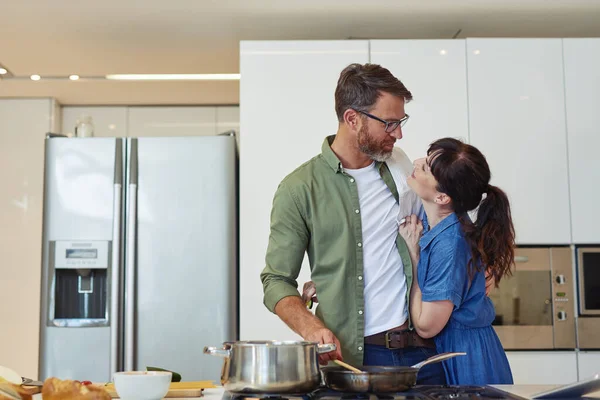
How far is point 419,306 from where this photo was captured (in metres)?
1.92

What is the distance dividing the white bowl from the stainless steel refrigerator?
213 centimetres

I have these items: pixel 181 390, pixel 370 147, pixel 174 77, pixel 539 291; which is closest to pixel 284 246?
pixel 370 147

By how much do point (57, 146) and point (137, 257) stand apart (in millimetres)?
668

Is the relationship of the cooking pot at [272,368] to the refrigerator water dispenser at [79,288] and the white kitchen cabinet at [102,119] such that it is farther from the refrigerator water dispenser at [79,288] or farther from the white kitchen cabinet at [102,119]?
the white kitchen cabinet at [102,119]

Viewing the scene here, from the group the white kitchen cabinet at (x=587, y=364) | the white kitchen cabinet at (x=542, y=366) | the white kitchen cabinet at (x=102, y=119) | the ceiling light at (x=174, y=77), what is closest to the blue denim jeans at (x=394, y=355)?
the white kitchen cabinet at (x=542, y=366)

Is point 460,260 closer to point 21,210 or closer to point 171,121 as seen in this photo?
point 171,121

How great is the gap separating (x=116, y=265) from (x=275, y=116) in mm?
1019

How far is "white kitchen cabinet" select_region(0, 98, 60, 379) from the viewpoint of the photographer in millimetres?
4547

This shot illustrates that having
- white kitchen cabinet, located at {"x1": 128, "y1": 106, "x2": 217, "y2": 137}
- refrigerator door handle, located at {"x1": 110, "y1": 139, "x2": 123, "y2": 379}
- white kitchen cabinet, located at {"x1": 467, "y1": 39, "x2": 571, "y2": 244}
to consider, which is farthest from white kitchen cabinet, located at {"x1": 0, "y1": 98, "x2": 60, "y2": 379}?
white kitchen cabinet, located at {"x1": 467, "y1": 39, "x2": 571, "y2": 244}

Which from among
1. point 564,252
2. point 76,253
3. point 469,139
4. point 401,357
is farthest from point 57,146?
point 564,252

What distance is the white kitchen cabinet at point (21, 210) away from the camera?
455 cm

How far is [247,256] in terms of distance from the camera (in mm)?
3285

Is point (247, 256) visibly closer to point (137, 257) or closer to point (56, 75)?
point (137, 257)

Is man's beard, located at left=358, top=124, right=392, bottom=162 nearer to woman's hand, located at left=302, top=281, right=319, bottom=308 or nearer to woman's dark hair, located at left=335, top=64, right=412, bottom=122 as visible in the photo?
woman's dark hair, located at left=335, top=64, right=412, bottom=122
